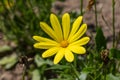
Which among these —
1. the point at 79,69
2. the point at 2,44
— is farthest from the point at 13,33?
the point at 79,69

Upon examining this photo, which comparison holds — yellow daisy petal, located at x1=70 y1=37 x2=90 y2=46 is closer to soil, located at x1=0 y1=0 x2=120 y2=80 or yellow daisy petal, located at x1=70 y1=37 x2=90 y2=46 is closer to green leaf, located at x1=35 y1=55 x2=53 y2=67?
green leaf, located at x1=35 y1=55 x2=53 y2=67

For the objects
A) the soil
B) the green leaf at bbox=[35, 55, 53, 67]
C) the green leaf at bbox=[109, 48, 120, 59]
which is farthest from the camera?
the soil

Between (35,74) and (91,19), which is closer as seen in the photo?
(35,74)

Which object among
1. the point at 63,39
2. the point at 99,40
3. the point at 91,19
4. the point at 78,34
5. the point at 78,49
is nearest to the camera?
the point at 78,49

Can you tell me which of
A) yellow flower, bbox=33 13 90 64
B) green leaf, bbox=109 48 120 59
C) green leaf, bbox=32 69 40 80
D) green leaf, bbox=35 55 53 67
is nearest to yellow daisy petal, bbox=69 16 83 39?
yellow flower, bbox=33 13 90 64

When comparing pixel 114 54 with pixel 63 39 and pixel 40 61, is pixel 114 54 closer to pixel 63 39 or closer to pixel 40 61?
pixel 63 39

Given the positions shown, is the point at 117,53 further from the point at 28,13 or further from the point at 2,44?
the point at 2,44

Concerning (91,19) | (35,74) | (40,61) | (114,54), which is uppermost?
(91,19)

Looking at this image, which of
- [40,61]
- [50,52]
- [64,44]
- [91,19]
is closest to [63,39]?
[64,44]
